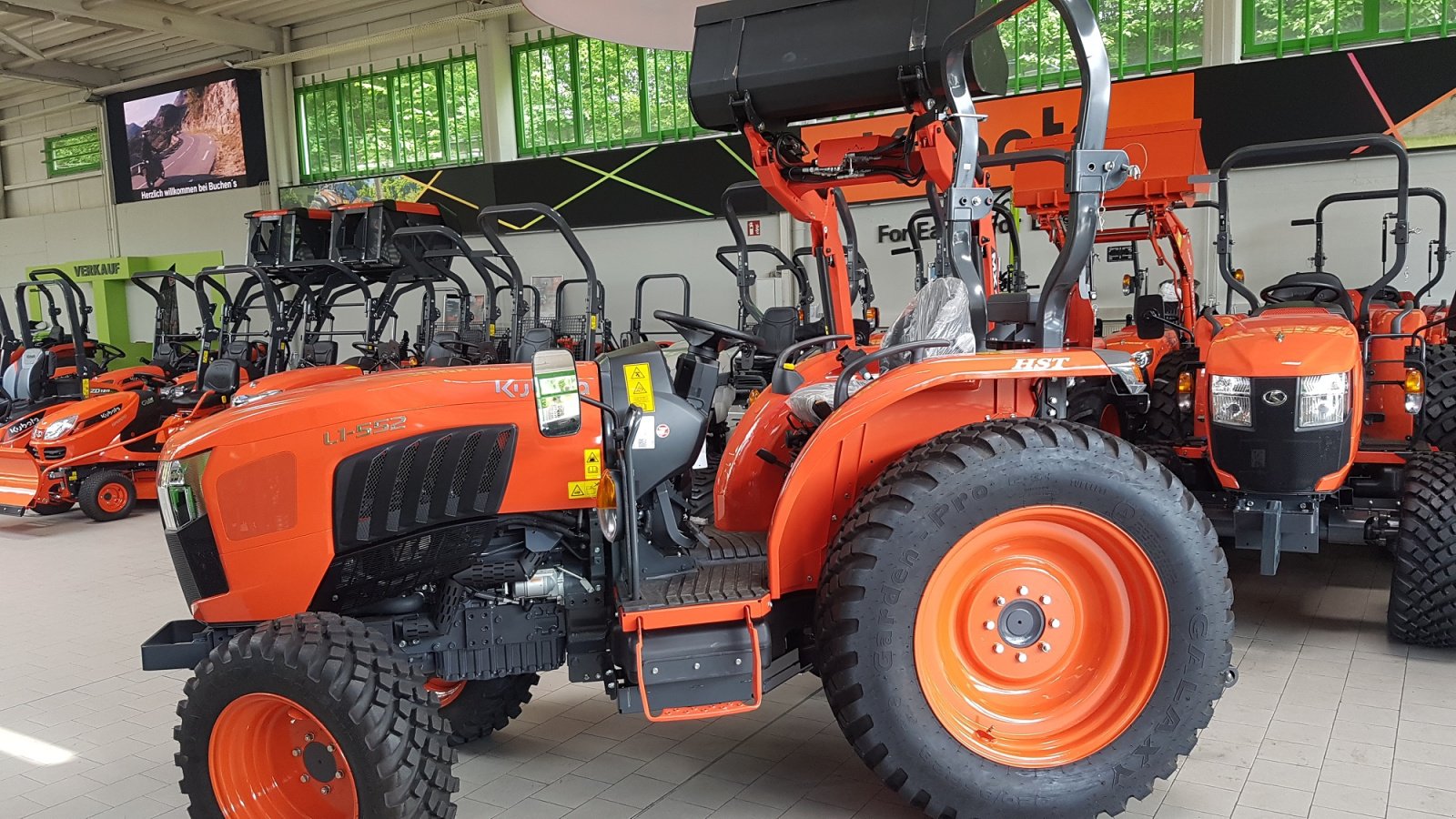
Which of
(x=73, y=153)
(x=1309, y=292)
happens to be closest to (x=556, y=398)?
(x=1309, y=292)

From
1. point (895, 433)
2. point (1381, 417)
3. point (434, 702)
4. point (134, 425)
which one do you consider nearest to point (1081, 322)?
point (1381, 417)

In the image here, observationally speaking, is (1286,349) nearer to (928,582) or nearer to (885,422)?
(885,422)

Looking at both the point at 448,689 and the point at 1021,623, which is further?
the point at 448,689

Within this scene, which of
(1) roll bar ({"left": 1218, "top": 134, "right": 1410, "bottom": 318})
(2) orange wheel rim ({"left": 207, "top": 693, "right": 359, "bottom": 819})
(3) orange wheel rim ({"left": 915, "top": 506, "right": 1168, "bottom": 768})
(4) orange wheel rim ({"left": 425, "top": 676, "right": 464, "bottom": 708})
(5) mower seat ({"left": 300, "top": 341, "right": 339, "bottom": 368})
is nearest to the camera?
(2) orange wheel rim ({"left": 207, "top": 693, "right": 359, "bottom": 819})

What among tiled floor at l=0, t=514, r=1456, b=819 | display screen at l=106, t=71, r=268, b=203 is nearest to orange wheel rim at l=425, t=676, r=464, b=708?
tiled floor at l=0, t=514, r=1456, b=819

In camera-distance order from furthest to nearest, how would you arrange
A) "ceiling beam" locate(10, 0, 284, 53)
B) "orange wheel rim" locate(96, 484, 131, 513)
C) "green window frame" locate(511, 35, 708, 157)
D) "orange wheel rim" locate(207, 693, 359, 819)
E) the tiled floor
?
1. "ceiling beam" locate(10, 0, 284, 53)
2. "green window frame" locate(511, 35, 708, 157)
3. "orange wheel rim" locate(96, 484, 131, 513)
4. the tiled floor
5. "orange wheel rim" locate(207, 693, 359, 819)

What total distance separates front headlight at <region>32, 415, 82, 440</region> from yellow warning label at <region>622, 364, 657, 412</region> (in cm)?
641

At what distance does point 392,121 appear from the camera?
49.9 ft

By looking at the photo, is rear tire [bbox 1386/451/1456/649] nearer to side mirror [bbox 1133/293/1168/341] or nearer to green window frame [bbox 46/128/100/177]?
side mirror [bbox 1133/293/1168/341]

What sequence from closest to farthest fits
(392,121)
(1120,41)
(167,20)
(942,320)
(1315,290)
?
1. (942,320)
2. (1315,290)
3. (1120,41)
4. (167,20)
5. (392,121)

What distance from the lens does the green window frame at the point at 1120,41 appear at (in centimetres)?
975

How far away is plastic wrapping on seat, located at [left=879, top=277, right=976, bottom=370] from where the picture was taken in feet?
10.1

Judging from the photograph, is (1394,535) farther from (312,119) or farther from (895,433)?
(312,119)

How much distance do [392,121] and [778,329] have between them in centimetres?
952
